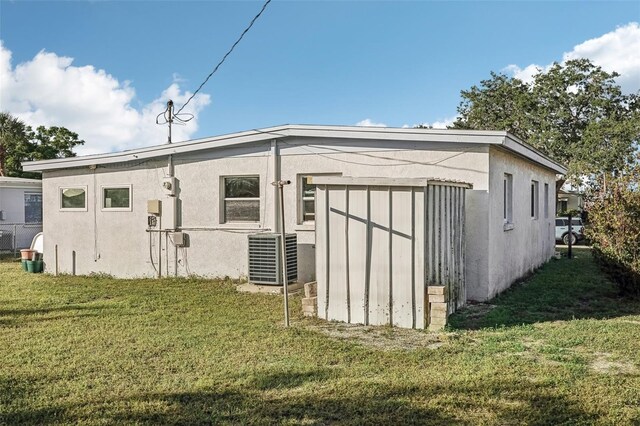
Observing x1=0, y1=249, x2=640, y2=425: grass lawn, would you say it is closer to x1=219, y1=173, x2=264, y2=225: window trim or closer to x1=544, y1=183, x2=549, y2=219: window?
x1=219, y1=173, x2=264, y2=225: window trim

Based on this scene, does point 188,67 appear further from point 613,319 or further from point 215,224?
point 613,319

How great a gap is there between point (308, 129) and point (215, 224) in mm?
2867

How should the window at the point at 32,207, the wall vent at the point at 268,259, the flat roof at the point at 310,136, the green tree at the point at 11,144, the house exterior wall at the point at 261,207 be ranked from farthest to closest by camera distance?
the green tree at the point at 11,144 < the window at the point at 32,207 < the wall vent at the point at 268,259 < the house exterior wall at the point at 261,207 < the flat roof at the point at 310,136

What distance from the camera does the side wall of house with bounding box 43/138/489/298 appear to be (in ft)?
29.2

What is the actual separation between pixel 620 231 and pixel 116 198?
33.1 ft

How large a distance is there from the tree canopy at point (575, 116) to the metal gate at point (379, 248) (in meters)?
26.1

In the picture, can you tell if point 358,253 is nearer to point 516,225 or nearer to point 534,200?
point 516,225

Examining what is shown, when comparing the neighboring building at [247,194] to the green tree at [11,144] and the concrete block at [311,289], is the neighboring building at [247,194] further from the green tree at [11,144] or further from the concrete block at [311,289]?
the green tree at [11,144]

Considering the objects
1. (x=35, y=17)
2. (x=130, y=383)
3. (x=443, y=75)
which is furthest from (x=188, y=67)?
(x=130, y=383)

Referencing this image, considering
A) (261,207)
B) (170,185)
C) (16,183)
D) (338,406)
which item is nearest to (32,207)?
(16,183)

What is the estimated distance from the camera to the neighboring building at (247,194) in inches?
350

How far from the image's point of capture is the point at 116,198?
1233 cm

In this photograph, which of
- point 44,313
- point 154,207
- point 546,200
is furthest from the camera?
point 546,200

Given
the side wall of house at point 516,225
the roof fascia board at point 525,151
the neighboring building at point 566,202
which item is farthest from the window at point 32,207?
the neighboring building at point 566,202
